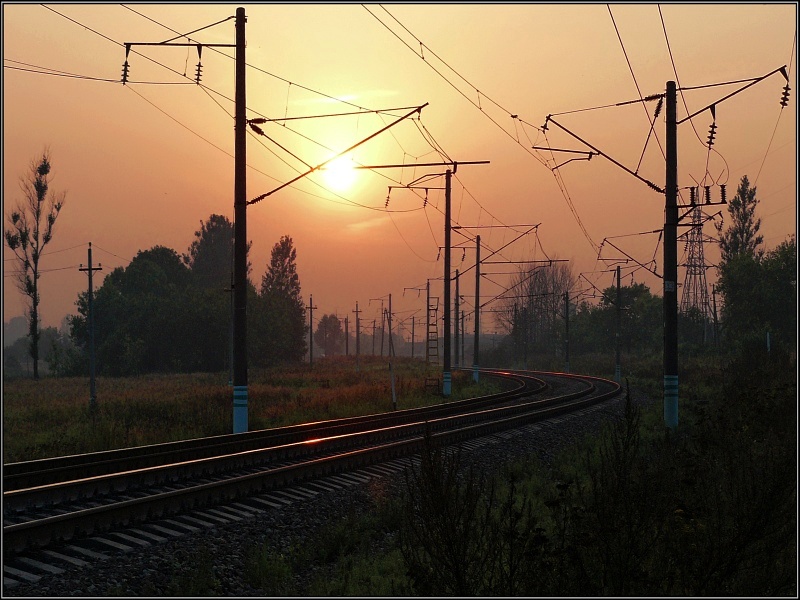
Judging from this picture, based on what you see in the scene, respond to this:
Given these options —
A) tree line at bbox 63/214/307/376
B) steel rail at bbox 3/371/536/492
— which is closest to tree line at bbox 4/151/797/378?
tree line at bbox 63/214/307/376

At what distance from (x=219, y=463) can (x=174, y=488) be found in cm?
184

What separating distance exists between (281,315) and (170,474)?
322 ft

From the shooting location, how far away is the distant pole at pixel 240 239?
22031mm

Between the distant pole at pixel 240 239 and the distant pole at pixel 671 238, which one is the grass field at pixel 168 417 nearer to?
the distant pole at pixel 240 239

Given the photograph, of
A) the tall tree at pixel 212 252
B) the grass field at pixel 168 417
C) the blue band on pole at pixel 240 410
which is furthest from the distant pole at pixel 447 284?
the tall tree at pixel 212 252

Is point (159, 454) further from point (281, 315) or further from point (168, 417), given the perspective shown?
point (281, 315)

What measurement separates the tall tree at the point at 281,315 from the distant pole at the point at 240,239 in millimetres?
76374

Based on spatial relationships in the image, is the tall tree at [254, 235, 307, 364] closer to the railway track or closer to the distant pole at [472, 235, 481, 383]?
the distant pole at [472, 235, 481, 383]

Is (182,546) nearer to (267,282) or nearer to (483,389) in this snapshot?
(483,389)

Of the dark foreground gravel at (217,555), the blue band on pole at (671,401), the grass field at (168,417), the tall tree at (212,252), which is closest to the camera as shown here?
the dark foreground gravel at (217,555)

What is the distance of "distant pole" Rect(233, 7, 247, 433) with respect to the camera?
22031mm

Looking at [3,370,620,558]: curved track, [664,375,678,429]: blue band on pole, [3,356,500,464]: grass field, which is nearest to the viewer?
[3,370,620,558]: curved track

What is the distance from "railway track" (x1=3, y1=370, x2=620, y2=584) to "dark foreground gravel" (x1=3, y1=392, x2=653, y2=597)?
1.63 feet

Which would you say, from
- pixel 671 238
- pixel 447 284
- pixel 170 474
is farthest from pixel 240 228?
pixel 447 284
